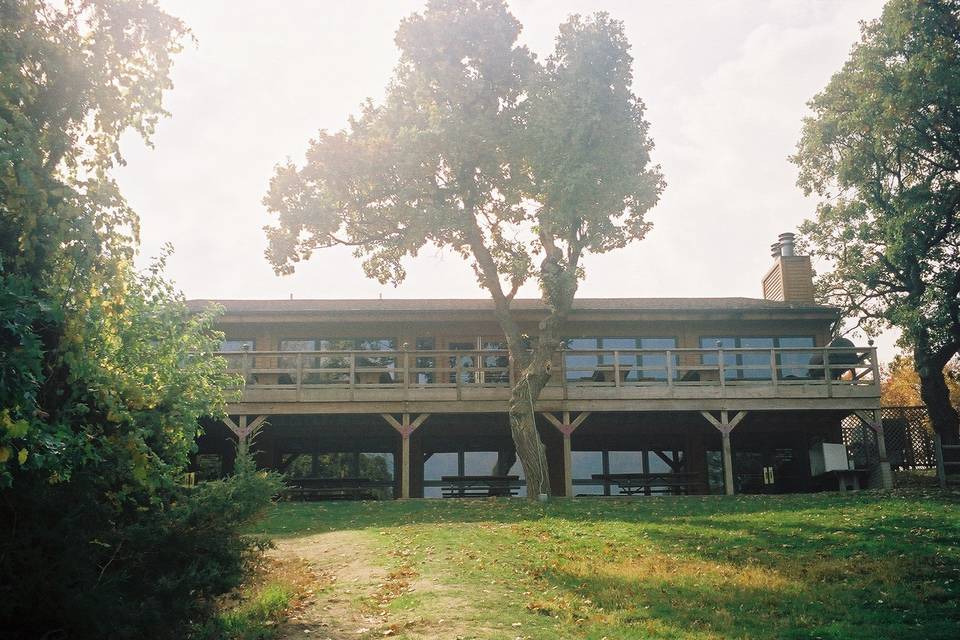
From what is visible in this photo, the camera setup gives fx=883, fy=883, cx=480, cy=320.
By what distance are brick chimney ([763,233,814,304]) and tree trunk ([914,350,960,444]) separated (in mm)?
4202

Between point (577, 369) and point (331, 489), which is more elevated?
point (577, 369)

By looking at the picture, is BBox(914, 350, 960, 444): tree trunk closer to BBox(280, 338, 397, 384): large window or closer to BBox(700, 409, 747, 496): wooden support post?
BBox(700, 409, 747, 496): wooden support post

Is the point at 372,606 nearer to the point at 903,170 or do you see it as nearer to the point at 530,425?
the point at 530,425

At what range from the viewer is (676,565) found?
12930 millimetres

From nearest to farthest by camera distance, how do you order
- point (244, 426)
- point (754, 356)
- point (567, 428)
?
point (244, 426) < point (567, 428) < point (754, 356)

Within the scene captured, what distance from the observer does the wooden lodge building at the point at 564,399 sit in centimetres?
2289

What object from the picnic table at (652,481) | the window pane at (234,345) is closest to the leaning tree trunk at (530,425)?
the picnic table at (652,481)

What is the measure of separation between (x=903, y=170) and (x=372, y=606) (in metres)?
22.5

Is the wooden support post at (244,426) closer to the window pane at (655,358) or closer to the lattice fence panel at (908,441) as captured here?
the window pane at (655,358)

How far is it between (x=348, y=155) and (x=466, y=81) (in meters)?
3.42

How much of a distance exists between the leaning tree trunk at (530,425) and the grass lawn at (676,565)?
4.70 feet

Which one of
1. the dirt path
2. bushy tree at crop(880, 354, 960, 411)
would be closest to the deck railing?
the dirt path

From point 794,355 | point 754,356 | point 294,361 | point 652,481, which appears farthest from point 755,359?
point 294,361

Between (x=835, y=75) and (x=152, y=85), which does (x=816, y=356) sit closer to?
(x=835, y=75)
